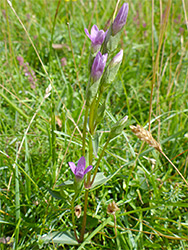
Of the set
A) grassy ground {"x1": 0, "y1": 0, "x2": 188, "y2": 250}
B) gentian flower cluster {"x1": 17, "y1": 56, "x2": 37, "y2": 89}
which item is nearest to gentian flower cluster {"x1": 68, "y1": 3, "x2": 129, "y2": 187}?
grassy ground {"x1": 0, "y1": 0, "x2": 188, "y2": 250}

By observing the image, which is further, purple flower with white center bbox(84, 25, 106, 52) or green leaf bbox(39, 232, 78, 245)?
green leaf bbox(39, 232, 78, 245)

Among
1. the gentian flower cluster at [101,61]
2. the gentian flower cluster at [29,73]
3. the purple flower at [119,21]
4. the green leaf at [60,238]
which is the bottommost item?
the green leaf at [60,238]

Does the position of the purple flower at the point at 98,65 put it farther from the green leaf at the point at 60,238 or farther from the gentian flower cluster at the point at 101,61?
the green leaf at the point at 60,238

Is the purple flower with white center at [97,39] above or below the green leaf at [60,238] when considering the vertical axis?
above

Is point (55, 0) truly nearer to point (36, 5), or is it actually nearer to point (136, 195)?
point (36, 5)

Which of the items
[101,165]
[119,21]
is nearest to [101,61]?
[119,21]

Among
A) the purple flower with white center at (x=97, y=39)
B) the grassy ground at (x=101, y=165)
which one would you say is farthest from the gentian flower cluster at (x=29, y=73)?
the purple flower with white center at (x=97, y=39)

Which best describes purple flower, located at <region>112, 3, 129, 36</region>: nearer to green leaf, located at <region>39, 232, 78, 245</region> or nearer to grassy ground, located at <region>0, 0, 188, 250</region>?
grassy ground, located at <region>0, 0, 188, 250</region>

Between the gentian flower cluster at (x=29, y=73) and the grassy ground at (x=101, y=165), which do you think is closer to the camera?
the grassy ground at (x=101, y=165)
